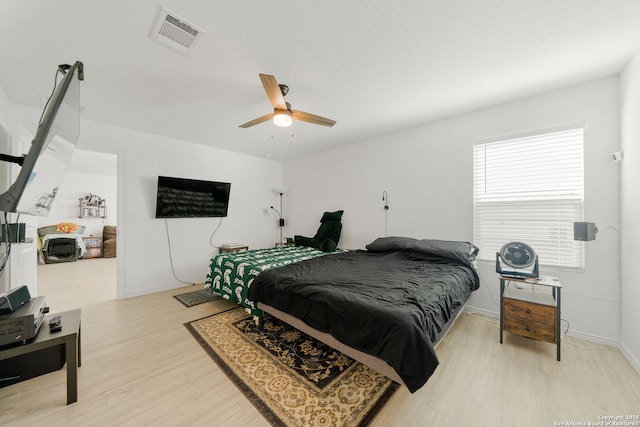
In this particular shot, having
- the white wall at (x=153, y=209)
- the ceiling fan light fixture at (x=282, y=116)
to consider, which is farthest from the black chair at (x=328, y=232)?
the ceiling fan light fixture at (x=282, y=116)

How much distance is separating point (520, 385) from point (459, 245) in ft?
4.66

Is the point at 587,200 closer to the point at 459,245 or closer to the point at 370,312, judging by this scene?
the point at 459,245

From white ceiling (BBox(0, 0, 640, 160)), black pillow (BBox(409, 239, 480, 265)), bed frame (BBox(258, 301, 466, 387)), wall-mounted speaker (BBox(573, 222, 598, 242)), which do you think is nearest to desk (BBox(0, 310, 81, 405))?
bed frame (BBox(258, 301, 466, 387))

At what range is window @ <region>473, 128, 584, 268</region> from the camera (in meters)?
2.45

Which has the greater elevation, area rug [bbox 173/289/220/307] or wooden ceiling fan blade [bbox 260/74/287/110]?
wooden ceiling fan blade [bbox 260/74/287/110]

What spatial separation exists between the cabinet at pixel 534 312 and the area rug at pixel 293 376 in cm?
138

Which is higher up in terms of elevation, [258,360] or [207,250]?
[207,250]

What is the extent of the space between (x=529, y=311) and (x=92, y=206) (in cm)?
987

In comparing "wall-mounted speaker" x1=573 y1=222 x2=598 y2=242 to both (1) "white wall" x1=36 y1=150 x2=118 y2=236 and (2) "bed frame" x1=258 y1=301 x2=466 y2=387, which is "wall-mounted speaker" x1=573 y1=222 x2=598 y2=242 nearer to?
(2) "bed frame" x1=258 y1=301 x2=466 y2=387

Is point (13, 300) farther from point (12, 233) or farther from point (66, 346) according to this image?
point (12, 233)

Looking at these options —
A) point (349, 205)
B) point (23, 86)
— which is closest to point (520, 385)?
point (349, 205)

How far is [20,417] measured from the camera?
4.70 feet

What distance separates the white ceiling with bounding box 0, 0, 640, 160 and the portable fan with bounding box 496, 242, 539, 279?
5.52 feet

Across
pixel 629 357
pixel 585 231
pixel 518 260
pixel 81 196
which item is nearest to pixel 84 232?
pixel 81 196
